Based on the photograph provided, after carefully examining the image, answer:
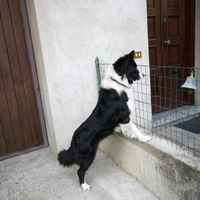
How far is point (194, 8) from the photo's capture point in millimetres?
3467

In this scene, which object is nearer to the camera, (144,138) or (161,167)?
(161,167)

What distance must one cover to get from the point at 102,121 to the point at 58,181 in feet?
3.20

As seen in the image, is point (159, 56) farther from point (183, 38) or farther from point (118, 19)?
point (118, 19)

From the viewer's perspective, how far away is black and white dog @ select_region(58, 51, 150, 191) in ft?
6.68

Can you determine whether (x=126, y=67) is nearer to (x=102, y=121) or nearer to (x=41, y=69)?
(x=102, y=121)

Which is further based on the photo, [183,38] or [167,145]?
[183,38]

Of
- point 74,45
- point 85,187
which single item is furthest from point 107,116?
point 74,45

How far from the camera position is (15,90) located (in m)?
2.71

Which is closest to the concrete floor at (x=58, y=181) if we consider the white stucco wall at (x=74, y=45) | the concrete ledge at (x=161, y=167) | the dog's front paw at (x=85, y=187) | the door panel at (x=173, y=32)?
the dog's front paw at (x=85, y=187)

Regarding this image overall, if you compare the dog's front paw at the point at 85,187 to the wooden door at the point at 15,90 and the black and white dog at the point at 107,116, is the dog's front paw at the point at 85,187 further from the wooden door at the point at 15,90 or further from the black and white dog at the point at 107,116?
the wooden door at the point at 15,90

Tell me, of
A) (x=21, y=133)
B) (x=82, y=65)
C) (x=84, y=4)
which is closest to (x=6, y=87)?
(x=21, y=133)

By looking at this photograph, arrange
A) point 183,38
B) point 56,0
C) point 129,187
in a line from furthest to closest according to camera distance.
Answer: point 183,38
point 56,0
point 129,187

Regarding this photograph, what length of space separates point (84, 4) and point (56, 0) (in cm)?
37

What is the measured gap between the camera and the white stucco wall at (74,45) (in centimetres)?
242
